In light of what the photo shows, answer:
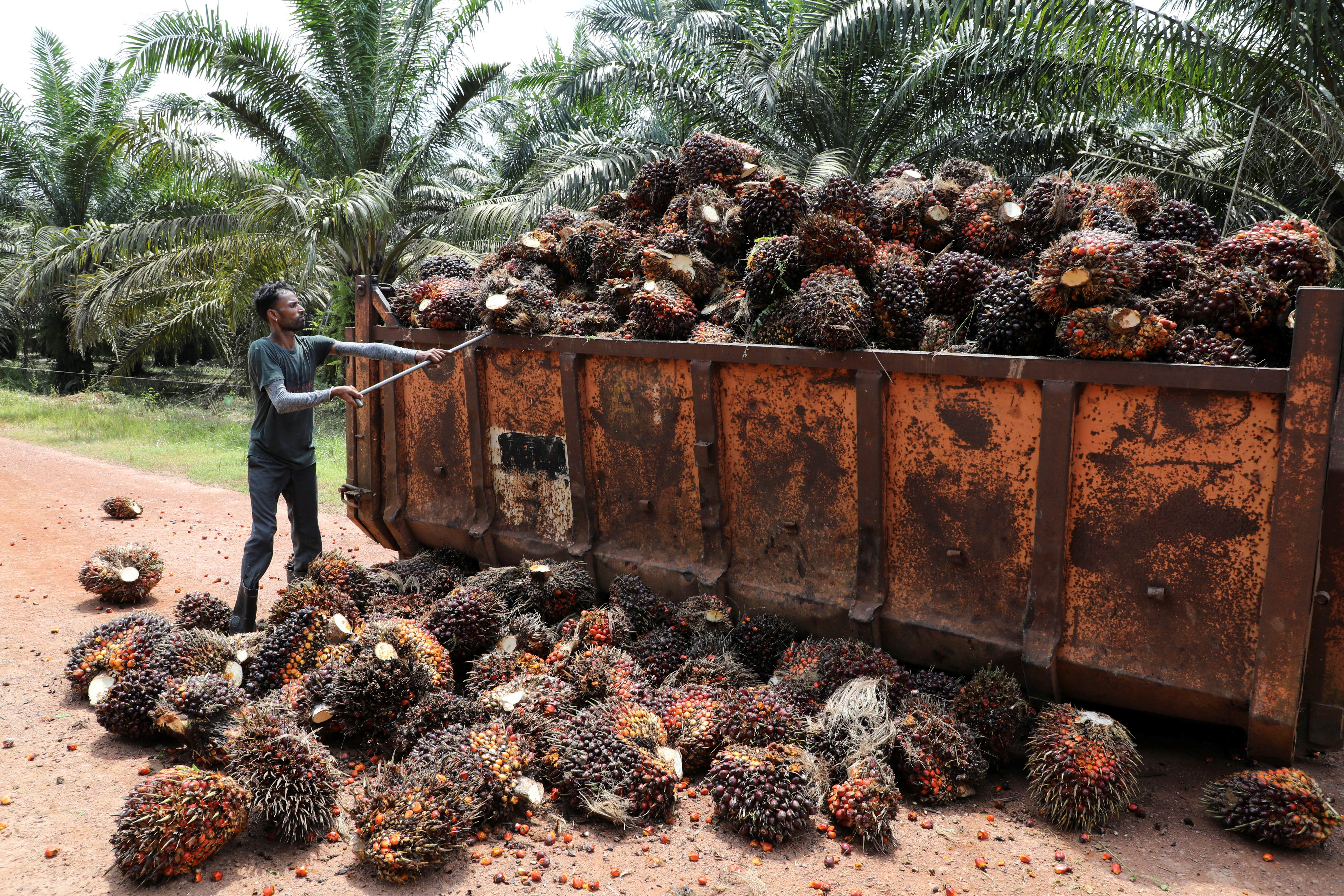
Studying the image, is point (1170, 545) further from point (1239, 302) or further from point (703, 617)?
point (703, 617)

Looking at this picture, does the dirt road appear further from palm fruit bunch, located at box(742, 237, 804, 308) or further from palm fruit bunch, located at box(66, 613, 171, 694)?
palm fruit bunch, located at box(742, 237, 804, 308)

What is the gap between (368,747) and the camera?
3.60m

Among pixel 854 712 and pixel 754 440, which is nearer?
pixel 854 712

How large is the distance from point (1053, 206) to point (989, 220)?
31 centimetres

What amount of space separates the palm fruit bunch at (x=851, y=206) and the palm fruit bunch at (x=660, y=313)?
0.85 meters

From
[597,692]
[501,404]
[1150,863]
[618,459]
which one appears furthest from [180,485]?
[1150,863]

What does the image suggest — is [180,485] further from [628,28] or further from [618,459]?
[628,28]

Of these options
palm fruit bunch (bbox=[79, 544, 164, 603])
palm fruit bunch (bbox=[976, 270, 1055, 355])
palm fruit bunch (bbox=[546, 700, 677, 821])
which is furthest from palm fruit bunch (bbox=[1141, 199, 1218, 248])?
palm fruit bunch (bbox=[79, 544, 164, 603])

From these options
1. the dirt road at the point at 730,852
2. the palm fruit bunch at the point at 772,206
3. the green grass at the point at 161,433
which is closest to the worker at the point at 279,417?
the dirt road at the point at 730,852

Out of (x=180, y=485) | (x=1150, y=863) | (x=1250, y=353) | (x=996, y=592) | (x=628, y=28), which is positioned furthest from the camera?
(x=628, y=28)

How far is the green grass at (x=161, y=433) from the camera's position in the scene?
10.5m

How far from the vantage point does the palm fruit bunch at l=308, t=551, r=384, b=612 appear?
4598 mm

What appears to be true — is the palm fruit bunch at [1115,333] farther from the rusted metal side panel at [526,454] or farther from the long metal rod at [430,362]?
the long metal rod at [430,362]

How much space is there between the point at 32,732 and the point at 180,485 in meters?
6.40
